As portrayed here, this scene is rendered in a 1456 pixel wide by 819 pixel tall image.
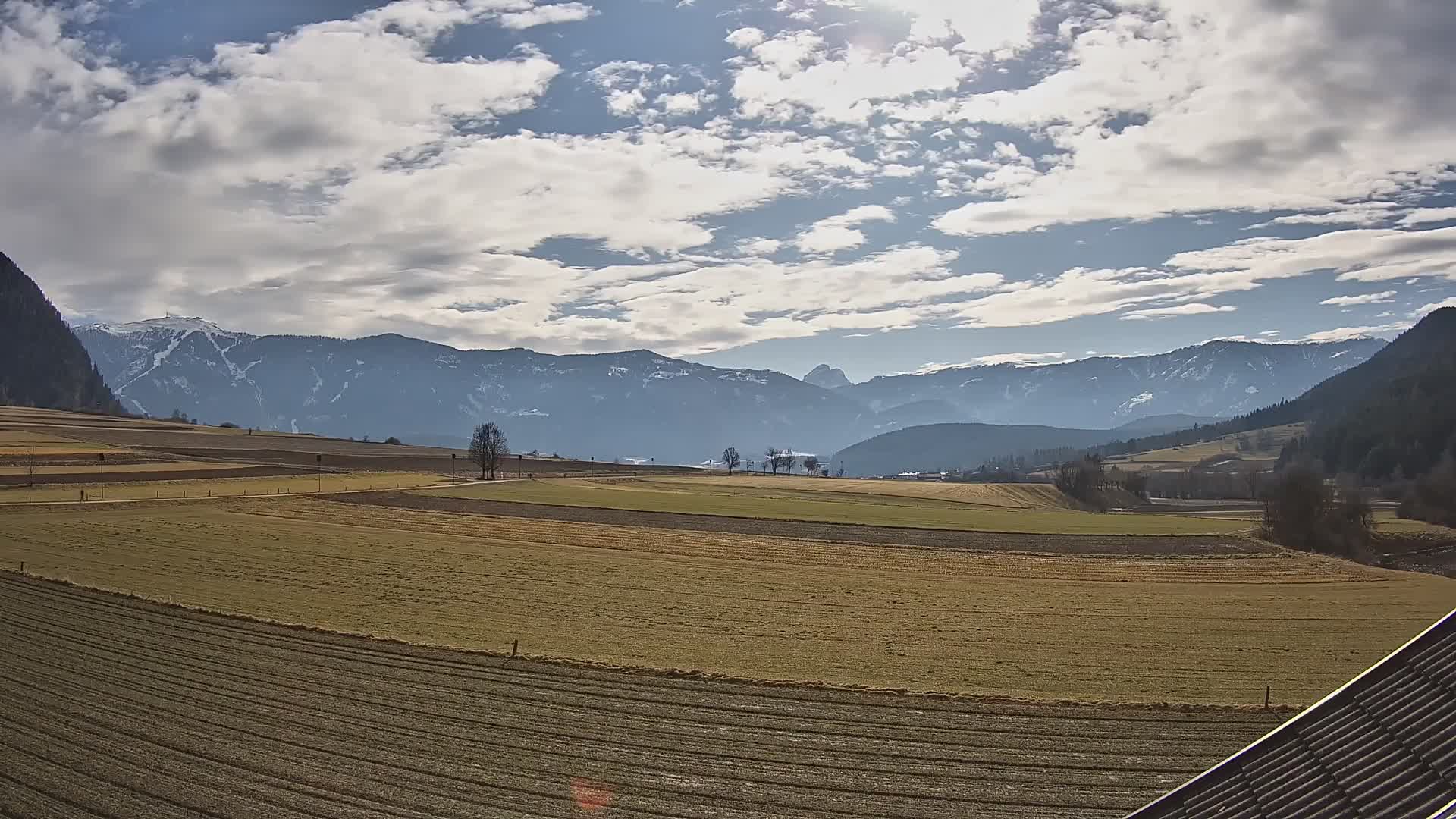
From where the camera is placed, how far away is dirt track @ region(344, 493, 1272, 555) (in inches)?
2496

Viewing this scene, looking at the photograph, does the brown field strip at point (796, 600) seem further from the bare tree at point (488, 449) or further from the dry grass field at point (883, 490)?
the bare tree at point (488, 449)

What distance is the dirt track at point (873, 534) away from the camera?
208ft

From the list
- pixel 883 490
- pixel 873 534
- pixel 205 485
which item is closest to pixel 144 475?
pixel 205 485

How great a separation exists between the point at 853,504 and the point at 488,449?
58.6 meters

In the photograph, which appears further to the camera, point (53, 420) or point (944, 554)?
point (53, 420)

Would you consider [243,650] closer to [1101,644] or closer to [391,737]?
[391,737]

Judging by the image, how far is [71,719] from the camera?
20109 millimetres

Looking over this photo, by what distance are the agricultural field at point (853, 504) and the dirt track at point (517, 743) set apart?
51956 millimetres

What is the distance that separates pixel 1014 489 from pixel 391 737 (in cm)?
12400

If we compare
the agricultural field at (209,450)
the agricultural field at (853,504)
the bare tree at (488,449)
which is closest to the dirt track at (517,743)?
the agricultural field at (853,504)

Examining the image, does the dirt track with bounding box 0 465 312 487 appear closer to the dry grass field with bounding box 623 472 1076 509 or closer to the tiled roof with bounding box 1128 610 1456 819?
the dry grass field with bounding box 623 472 1076 509

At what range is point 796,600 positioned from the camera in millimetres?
38719

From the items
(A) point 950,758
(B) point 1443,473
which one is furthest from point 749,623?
(B) point 1443,473

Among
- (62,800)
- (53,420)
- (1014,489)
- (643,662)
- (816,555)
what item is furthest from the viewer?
(53,420)
